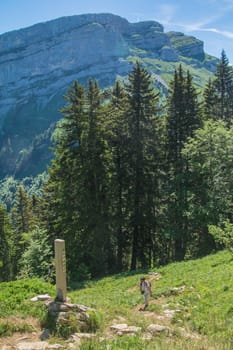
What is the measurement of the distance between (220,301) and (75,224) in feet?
51.7

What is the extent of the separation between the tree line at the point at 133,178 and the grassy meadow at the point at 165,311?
29.3 feet

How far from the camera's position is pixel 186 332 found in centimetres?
935

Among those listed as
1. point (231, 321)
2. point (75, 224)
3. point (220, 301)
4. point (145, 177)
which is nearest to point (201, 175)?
point (145, 177)

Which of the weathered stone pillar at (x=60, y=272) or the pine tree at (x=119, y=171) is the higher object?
the pine tree at (x=119, y=171)

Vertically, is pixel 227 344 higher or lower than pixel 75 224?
lower

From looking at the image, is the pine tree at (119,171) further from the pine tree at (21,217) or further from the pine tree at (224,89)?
the pine tree at (21,217)

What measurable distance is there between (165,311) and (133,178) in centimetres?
1720

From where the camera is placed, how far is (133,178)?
93.9 ft

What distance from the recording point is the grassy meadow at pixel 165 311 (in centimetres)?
795

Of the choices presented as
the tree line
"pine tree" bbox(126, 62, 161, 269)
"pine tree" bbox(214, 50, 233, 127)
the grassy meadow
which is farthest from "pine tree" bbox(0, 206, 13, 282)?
the grassy meadow

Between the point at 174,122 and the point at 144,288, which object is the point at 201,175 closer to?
the point at 174,122

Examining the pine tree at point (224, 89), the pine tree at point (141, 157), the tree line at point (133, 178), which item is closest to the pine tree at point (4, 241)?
the tree line at point (133, 178)

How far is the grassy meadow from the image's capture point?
7.95 meters

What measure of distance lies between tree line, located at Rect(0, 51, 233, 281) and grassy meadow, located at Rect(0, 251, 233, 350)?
892cm
